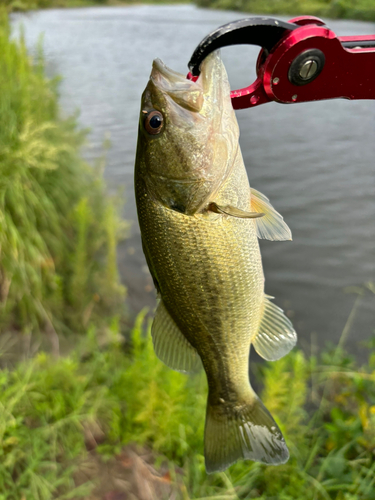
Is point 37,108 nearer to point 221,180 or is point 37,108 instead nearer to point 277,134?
point 221,180

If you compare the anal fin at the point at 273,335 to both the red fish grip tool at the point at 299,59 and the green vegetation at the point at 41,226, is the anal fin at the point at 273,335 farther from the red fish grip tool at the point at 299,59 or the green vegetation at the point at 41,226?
the green vegetation at the point at 41,226

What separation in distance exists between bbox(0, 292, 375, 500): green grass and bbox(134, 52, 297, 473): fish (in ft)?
3.46

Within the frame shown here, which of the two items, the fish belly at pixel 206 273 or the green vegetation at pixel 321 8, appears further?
the green vegetation at pixel 321 8

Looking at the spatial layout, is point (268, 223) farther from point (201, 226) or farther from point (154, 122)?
point (154, 122)

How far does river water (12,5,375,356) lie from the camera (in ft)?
16.6

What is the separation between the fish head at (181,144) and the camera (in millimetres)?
1225

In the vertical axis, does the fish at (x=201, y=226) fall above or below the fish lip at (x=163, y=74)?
below

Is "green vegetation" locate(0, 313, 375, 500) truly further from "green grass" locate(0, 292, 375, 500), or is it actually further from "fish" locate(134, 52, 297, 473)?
"fish" locate(134, 52, 297, 473)

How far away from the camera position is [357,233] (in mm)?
6309

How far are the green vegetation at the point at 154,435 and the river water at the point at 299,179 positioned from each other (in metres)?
1.93

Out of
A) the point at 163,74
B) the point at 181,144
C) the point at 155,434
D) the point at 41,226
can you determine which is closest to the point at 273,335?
the point at 181,144

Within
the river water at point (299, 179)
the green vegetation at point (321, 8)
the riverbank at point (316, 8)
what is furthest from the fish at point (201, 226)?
the green vegetation at point (321, 8)

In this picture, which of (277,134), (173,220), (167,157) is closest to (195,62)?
(167,157)

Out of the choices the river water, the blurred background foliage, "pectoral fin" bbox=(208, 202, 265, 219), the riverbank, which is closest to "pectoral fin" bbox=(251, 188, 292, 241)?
"pectoral fin" bbox=(208, 202, 265, 219)
